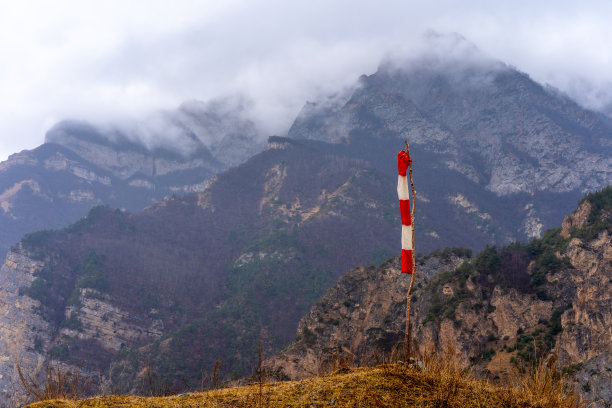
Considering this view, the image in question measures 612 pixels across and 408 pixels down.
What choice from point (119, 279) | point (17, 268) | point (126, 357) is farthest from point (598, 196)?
point (17, 268)

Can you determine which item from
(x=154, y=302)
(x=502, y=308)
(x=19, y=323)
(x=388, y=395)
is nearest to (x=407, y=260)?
(x=388, y=395)

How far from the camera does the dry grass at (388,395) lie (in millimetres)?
9164

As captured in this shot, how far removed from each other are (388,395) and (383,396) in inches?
4.6

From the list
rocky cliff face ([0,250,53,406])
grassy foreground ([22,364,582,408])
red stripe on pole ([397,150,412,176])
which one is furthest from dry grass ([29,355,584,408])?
rocky cliff face ([0,250,53,406])

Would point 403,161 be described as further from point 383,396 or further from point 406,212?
point 383,396

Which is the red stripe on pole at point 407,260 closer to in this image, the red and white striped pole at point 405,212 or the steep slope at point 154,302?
the red and white striped pole at point 405,212

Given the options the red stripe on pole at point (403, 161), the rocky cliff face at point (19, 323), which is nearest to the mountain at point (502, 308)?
the red stripe on pole at point (403, 161)

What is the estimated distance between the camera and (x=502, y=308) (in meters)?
56.6

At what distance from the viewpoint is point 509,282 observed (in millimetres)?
59344

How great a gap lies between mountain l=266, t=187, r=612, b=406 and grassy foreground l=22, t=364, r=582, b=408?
25817mm

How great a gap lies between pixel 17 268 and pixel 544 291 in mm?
184654

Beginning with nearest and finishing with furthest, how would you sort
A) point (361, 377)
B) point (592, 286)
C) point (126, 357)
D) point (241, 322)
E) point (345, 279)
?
point (361, 377) < point (592, 286) < point (345, 279) < point (126, 357) < point (241, 322)

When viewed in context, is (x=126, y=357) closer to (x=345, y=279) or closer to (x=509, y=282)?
(x=345, y=279)

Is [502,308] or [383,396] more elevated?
[383,396]
